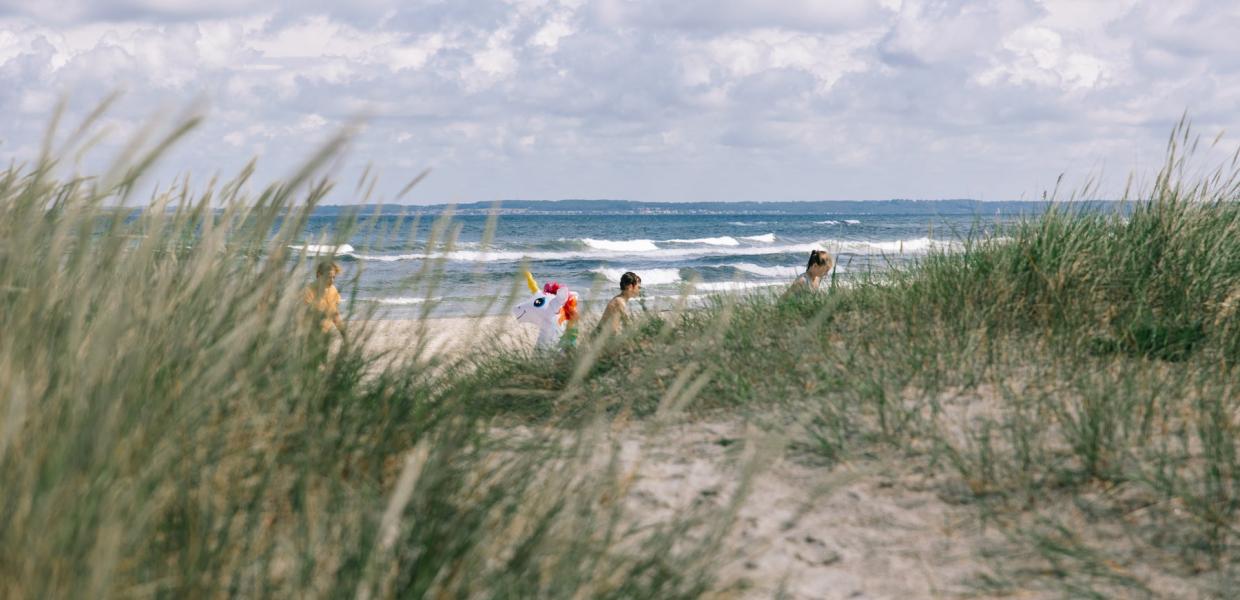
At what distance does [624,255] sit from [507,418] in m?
34.8

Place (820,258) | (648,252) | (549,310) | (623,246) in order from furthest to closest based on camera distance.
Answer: (623,246)
(648,252)
(549,310)
(820,258)

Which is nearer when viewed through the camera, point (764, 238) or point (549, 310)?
point (549, 310)

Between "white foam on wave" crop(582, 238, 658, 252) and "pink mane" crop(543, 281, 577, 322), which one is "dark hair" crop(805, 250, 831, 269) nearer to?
"pink mane" crop(543, 281, 577, 322)

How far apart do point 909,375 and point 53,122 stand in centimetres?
325

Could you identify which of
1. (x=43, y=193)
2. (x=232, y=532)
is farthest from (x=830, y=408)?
(x=43, y=193)

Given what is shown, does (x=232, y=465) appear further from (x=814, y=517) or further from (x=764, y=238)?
(x=764, y=238)

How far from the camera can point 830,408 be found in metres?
4.17

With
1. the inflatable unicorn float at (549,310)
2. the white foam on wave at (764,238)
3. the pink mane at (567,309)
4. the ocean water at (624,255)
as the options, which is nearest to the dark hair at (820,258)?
the ocean water at (624,255)

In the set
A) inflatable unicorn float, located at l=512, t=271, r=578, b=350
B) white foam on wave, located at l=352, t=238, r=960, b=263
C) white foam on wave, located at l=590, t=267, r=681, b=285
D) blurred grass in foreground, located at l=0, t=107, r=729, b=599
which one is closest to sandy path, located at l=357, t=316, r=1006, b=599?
blurred grass in foreground, located at l=0, t=107, r=729, b=599

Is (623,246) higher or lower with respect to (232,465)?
lower

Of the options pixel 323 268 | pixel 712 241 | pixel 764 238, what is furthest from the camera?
pixel 764 238

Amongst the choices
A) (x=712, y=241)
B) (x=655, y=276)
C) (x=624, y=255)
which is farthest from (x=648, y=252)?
(x=655, y=276)

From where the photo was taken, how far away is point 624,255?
39.4m

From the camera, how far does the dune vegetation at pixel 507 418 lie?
2.05 m
